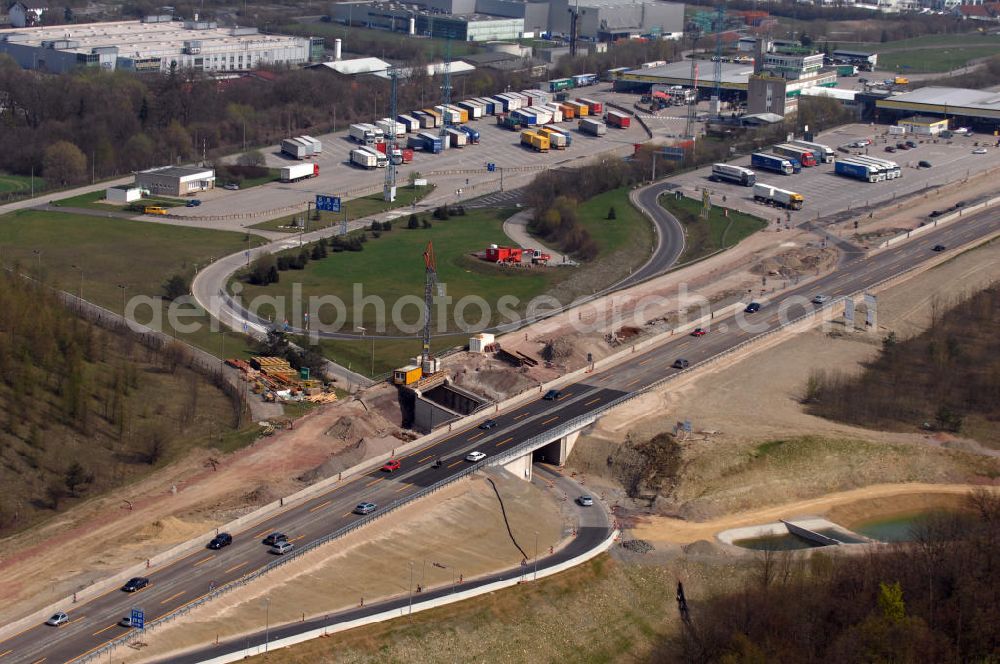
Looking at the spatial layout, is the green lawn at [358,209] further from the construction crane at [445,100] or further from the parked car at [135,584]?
the parked car at [135,584]

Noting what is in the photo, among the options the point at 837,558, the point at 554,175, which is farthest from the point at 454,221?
the point at 837,558

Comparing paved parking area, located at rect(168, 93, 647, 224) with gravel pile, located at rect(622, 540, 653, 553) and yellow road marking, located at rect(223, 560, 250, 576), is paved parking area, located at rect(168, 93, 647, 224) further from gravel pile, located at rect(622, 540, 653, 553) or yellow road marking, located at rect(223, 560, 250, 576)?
yellow road marking, located at rect(223, 560, 250, 576)

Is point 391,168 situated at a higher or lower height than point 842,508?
higher

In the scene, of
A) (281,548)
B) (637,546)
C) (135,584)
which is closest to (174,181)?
(281,548)

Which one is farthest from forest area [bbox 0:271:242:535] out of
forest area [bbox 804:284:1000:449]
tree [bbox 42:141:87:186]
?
tree [bbox 42:141:87:186]

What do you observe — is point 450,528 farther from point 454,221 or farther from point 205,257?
point 454,221

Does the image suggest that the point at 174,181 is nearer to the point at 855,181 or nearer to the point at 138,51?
the point at 855,181
